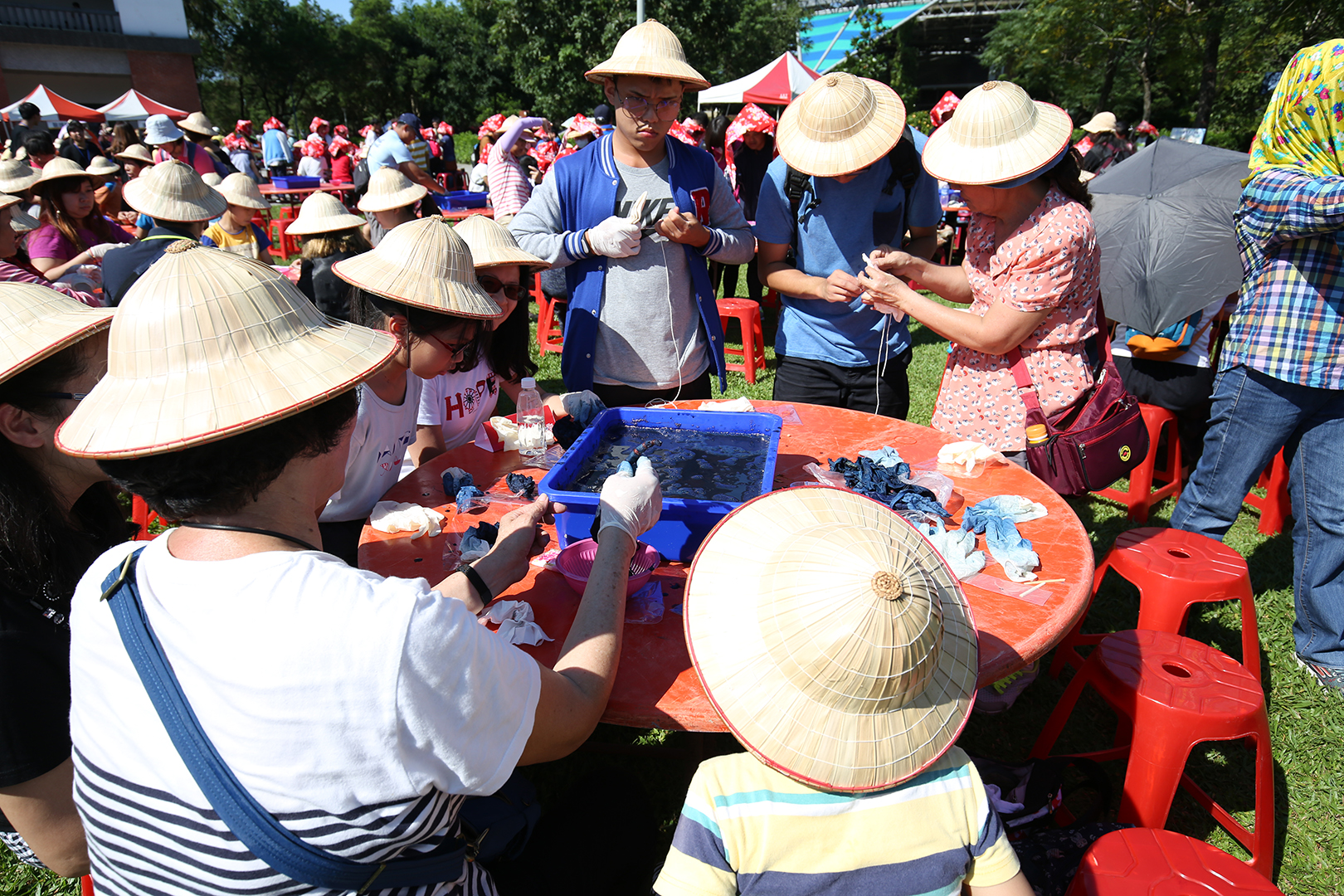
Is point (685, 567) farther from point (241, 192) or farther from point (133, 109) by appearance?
point (133, 109)

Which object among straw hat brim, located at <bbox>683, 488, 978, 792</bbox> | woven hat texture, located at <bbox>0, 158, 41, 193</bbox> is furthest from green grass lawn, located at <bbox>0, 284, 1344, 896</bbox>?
woven hat texture, located at <bbox>0, 158, 41, 193</bbox>

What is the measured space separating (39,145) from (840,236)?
8.92 m

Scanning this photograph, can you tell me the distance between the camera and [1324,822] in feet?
7.94

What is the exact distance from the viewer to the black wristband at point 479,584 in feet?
5.72

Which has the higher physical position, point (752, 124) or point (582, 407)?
point (752, 124)

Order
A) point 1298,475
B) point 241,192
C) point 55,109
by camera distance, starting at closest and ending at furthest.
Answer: point 1298,475
point 241,192
point 55,109

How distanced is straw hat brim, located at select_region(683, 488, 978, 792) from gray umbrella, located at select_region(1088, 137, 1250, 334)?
3466 millimetres

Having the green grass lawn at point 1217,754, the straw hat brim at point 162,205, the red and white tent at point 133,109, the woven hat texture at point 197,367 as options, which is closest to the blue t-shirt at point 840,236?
the green grass lawn at point 1217,754

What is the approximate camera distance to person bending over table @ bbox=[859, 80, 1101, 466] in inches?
99.7

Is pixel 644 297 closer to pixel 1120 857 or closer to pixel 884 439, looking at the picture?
pixel 884 439

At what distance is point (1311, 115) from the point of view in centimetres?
250

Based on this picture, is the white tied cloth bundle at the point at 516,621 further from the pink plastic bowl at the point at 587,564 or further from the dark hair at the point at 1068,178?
the dark hair at the point at 1068,178

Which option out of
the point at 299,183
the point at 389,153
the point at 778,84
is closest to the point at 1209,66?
the point at 778,84

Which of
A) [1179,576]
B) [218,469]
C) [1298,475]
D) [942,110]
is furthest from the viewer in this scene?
[942,110]
